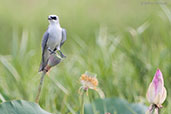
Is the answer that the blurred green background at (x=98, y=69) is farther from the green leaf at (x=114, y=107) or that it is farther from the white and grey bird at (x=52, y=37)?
the white and grey bird at (x=52, y=37)

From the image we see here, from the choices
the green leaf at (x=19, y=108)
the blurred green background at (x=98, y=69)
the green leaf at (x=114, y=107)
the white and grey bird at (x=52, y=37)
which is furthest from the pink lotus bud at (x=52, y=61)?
the green leaf at (x=114, y=107)

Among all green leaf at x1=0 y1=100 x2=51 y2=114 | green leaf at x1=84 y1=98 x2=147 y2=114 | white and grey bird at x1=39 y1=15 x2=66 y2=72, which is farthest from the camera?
green leaf at x1=84 y1=98 x2=147 y2=114

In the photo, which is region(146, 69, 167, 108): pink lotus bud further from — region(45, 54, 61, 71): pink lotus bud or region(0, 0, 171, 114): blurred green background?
region(0, 0, 171, 114): blurred green background

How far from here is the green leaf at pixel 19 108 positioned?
4.50 feet

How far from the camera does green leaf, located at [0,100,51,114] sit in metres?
1.37

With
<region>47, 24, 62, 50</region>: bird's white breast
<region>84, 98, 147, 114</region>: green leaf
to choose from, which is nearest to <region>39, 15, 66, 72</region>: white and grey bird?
<region>47, 24, 62, 50</region>: bird's white breast

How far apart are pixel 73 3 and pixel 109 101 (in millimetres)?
4512

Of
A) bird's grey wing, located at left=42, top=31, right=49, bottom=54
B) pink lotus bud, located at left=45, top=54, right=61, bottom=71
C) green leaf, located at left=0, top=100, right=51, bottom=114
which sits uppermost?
bird's grey wing, located at left=42, top=31, right=49, bottom=54

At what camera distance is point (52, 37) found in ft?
3.76

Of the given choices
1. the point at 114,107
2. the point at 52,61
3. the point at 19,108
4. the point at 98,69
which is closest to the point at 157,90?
the point at 52,61

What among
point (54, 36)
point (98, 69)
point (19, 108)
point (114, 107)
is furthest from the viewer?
point (98, 69)

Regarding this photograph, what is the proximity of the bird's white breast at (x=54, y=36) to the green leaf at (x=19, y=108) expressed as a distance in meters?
0.34

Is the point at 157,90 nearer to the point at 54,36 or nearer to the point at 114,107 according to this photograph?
the point at 54,36

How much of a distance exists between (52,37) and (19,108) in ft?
1.29
